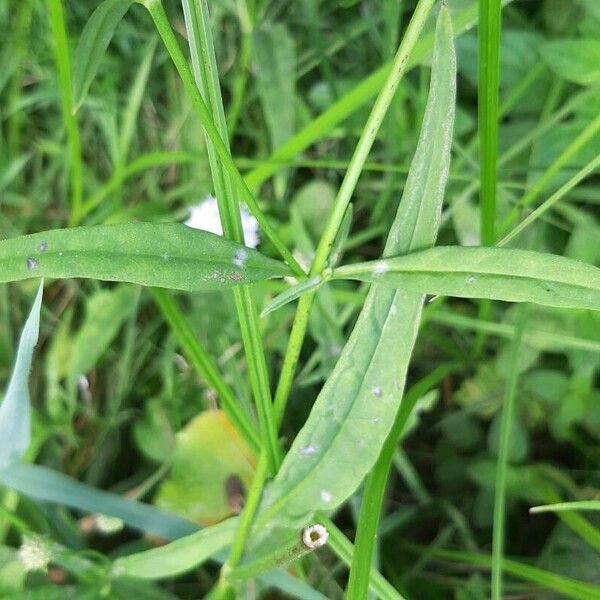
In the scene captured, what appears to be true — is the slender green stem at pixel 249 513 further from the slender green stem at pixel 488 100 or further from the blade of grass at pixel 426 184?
the slender green stem at pixel 488 100

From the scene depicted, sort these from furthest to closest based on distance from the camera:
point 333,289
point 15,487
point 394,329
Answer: point 333,289, point 15,487, point 394,329

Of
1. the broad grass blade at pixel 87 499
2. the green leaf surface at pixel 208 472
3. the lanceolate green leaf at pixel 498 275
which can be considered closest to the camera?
the lanceolate green leaf at pixel 498 275

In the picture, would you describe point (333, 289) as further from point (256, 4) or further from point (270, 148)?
point (256, 4)

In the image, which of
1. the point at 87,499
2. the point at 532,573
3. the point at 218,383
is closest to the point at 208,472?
the point at 87,499

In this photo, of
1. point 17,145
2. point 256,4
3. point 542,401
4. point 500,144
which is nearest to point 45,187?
point 17,145

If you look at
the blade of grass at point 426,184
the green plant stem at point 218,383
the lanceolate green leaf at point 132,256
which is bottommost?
the green plant stem at point 218,383

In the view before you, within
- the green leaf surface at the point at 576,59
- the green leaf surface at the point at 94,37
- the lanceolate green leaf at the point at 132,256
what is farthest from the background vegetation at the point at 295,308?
the lanceolate green leaf at the point at 132,256

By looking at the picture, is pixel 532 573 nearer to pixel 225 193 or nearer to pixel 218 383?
pixel 218 383
